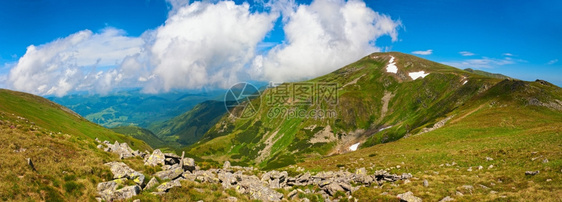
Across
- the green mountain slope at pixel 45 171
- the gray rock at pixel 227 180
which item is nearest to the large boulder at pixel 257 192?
the gray rock at pixel 227 180

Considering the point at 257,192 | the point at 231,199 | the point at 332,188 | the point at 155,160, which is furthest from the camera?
the point at 155,160

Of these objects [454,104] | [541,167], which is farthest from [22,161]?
[454,104]

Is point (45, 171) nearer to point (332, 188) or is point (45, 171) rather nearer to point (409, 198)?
point (332, 188)

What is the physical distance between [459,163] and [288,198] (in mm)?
30909

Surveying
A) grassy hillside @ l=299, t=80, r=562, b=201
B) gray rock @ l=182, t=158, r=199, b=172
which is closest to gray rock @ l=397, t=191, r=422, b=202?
grassy hillside @ l=299, t=80, r=562, b=201

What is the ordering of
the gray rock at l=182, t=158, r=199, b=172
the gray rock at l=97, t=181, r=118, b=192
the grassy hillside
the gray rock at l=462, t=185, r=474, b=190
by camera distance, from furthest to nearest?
the gray rock at l=182, t=158, r=199, b=172 < the gray rock at l=462, t=185, r=474, b=190 < the grassy hillside < the gray rock at l=97, t=181, r=118, b=192

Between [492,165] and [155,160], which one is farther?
[492,165]

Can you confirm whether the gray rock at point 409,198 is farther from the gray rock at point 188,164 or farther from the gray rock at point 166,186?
the gray rock at point 188,164

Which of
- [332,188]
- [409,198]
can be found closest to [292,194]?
[332,188]

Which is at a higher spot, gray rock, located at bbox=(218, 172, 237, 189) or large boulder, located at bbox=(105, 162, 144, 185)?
large boulder, located at bbox=(105, 162, 144, 185)

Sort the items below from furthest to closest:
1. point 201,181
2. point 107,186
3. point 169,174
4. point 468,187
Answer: point 201,181
point 169,174
point 468,187
point 107,186

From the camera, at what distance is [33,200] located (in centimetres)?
1529

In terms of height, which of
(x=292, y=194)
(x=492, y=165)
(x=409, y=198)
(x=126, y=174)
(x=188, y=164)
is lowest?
(x=292, y=194)

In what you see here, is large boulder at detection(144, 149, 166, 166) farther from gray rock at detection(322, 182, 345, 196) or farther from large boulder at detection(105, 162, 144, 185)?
gray rock at detection(322, 182, 345, 196)
